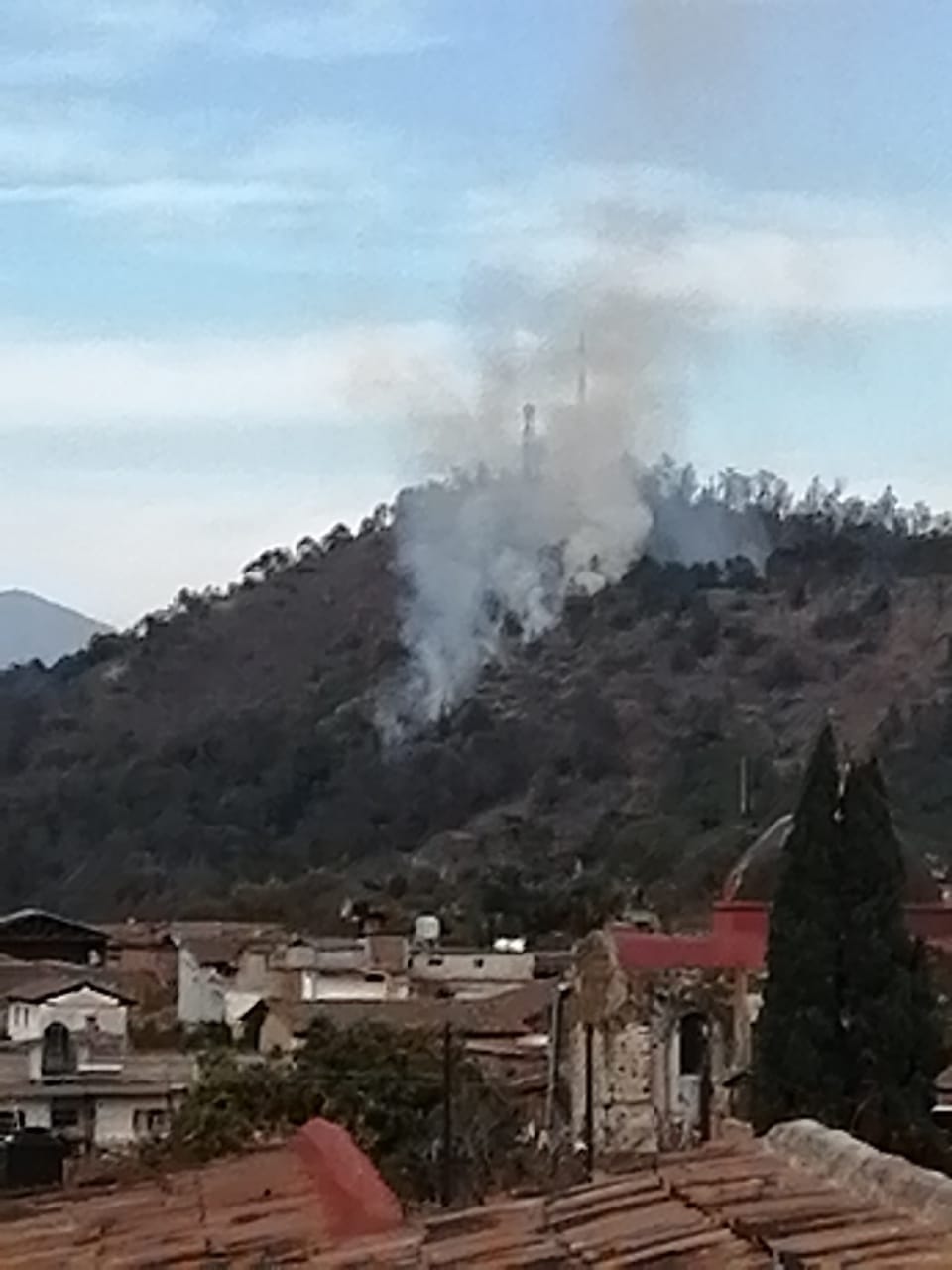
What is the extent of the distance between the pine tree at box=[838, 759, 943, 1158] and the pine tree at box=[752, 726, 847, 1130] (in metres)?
0.12

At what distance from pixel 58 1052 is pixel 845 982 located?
11.6 meters

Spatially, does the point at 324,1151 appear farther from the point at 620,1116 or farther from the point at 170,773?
the point at 170,773

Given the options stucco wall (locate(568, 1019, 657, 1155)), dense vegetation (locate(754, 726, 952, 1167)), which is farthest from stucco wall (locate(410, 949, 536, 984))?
dense vegetation (locate(754, 726, 952, 1167))

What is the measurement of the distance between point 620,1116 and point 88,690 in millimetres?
75048

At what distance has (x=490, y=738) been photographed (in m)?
87.6

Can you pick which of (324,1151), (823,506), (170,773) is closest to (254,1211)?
(324,1151)

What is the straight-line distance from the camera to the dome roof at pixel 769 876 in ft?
114

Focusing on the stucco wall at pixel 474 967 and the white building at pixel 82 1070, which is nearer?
the white building at pixel 82 1070

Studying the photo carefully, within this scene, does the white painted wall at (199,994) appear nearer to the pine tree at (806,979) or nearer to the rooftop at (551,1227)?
the pine tree at (806,979)

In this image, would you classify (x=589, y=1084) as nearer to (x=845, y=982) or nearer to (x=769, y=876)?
(x=845, y=982)

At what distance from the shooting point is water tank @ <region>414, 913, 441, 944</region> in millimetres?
50641

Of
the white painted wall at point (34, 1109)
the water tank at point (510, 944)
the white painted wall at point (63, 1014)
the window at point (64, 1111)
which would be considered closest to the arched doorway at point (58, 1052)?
the white painted wall at point (63, 1014)

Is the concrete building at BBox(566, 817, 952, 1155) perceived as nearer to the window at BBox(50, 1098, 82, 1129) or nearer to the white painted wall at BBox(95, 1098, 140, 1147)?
the white painted wall at BBox(95, 1098, 140, 1147)

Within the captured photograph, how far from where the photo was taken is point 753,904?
34344mm
